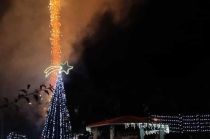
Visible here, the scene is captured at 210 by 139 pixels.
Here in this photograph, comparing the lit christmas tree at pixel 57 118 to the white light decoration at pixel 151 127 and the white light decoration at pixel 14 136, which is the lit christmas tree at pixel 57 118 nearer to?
the white light decoration at pixel 14 136

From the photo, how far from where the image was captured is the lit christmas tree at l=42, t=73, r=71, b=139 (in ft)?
105

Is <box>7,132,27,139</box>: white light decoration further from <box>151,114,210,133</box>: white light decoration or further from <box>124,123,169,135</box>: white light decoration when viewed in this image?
<box>124,123,169,135</box>: white light decoration

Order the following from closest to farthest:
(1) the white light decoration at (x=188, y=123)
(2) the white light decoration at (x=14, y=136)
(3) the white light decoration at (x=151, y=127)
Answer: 1. (3) the white light decoration at (x=151, y=127)
2. (1) the white light decoration at (x=188, y=123)
3. (2) the white light decoration at (x=14, y=136)

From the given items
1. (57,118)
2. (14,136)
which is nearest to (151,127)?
(57,118)

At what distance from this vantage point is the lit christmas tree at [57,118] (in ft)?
105

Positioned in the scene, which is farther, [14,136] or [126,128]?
[14,136]

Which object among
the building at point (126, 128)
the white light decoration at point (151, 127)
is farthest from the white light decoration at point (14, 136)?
the white light decoration at point (151, 127)

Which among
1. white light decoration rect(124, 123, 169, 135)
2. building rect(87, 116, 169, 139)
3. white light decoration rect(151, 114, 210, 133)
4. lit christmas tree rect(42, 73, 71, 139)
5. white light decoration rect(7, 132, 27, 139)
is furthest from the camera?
white light decoration rect(7, 132, 27, 139)

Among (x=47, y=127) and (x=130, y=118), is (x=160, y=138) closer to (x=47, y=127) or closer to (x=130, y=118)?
(x=130, y=118)

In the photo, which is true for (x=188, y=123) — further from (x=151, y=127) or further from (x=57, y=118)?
(x=57, y=118)

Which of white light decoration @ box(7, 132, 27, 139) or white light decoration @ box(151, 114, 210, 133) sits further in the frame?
white light decoration @ box(7, 132, 27, 139)

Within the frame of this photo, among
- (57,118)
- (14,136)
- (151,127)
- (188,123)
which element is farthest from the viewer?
(14,136)

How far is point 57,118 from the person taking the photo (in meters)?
32.9

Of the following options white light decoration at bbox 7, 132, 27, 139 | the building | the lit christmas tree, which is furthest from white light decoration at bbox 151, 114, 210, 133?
white light decoration at bbox 7, 132, 27, 139
